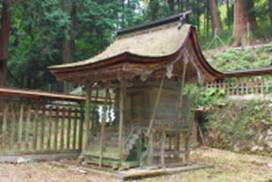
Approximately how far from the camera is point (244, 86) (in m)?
13.3

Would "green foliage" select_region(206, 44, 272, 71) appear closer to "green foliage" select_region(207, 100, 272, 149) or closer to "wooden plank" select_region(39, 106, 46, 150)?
"green foliage" select_region(207, 100, 272, 149)

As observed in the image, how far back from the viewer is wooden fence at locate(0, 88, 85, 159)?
30.3 ft

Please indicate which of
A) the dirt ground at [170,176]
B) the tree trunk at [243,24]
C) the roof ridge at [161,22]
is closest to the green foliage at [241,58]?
the tree trunk at [243,24]

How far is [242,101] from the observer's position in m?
12.9

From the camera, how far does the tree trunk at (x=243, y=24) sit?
64.0 feet

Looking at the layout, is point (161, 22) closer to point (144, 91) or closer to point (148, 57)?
point (144, 91)

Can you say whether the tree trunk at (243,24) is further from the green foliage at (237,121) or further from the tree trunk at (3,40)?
the tree trunk at (3,40)

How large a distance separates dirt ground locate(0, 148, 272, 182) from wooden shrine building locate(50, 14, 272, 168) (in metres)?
0.79

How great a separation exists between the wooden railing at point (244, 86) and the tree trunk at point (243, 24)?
624cm

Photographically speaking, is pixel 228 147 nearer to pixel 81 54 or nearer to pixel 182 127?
pixel 182 127

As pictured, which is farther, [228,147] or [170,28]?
[228,147]

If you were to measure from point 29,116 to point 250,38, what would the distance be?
14.3m

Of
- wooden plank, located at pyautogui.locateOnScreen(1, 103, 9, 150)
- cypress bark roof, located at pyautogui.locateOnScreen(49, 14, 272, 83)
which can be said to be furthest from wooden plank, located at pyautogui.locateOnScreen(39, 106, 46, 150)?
cypress bark roof, located at pyautogui.locateOnScreen(49, 14, 272, 83)

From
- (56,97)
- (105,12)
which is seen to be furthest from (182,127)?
(105,12)
